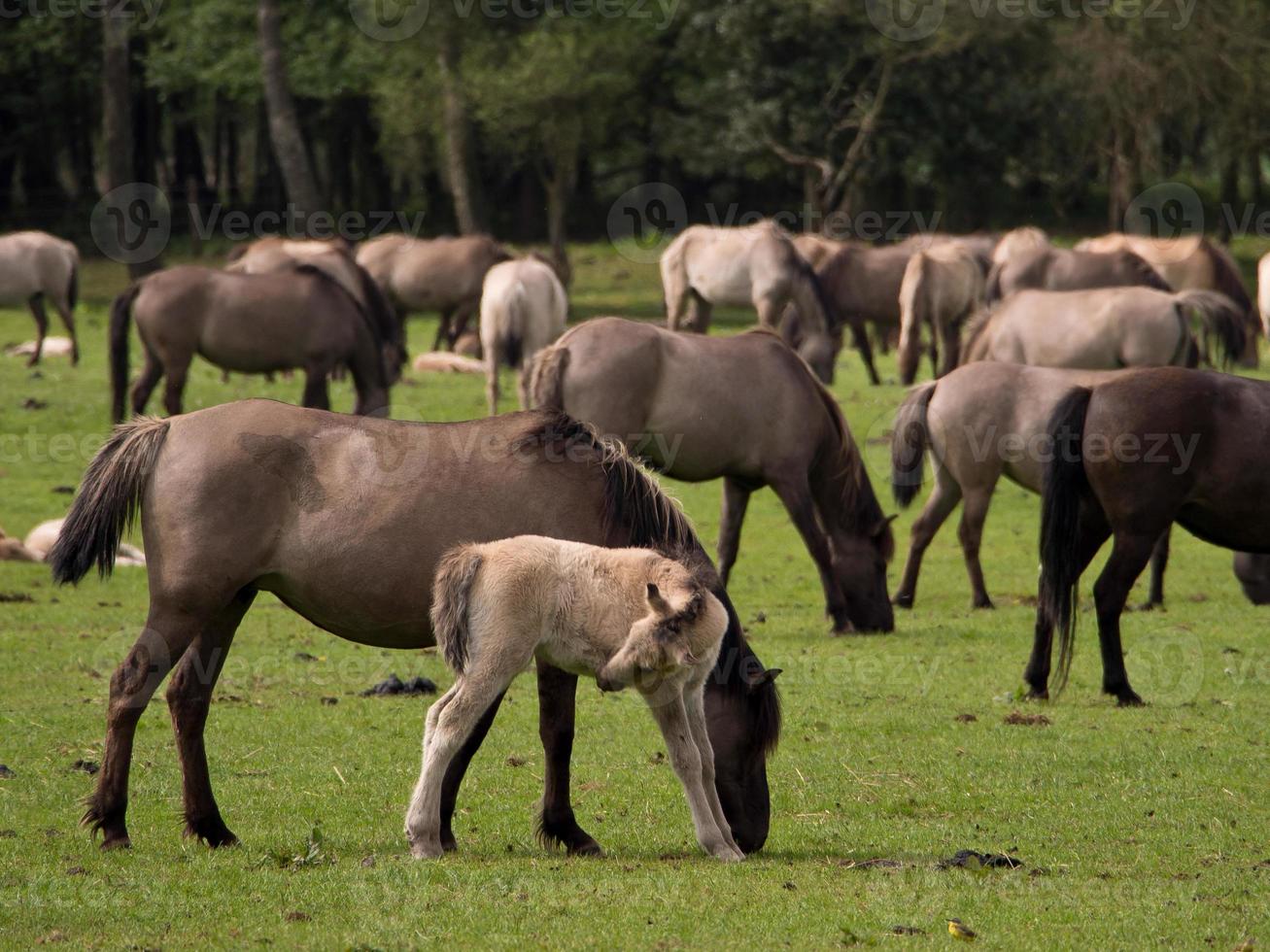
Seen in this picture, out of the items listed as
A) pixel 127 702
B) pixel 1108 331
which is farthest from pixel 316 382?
pixel 127 702

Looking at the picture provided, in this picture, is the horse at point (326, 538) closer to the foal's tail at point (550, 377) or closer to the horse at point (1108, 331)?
the foal's tail at point (550, 377)

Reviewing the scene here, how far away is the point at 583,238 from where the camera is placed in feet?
155

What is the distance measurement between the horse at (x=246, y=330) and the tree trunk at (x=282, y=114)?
42.0 feet

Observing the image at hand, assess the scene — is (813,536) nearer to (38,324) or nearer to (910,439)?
(910,439)

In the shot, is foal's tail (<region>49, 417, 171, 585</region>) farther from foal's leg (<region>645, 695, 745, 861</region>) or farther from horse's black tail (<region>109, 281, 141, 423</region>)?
horse's black tail (<region>109, 281, 141, 423</region>)

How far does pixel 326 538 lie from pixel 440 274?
21.6 m

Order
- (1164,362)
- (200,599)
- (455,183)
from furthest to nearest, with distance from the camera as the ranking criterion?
(455,183) → (1164,362) → (200,599)

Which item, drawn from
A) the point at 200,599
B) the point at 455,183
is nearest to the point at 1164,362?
the point at 200,599

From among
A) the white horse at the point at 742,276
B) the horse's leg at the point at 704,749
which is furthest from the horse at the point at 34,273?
the horse's leg at the point at 704,749

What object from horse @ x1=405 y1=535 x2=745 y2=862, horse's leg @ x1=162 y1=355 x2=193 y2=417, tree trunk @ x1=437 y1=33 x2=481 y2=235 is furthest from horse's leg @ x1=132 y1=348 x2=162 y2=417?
tree trunk @ x1=437 y1=33 x2=481 y2=235

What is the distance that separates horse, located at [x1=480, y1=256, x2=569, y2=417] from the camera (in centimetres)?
2059

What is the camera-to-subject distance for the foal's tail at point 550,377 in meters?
12.4

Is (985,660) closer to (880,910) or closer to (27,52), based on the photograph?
(880,910)

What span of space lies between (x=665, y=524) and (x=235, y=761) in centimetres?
290
